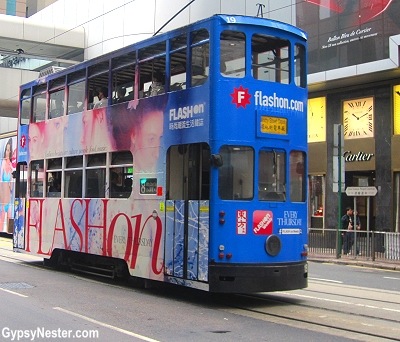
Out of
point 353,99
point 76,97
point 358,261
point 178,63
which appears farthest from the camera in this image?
point 353,99

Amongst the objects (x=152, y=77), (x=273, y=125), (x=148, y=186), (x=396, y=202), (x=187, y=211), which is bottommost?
(x=187, y=211)

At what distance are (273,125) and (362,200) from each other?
15.3 m

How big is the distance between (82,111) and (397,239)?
1104 cm

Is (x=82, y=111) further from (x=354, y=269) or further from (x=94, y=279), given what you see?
(x=354, y=269)

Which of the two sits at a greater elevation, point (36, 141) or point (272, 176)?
point (36, 141)

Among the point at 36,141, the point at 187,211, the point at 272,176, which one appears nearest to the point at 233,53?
the point at 272,176

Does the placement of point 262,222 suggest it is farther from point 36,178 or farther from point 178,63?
point 36,178

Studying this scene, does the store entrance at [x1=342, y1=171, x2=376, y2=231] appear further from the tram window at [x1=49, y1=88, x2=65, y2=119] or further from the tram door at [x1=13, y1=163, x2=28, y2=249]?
the tram window at [x1=49, y1=88, x2=65, y2=119]

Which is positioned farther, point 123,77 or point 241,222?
point 123,77

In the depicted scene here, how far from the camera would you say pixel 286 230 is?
10250mm

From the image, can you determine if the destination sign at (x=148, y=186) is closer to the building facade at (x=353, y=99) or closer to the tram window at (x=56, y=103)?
the tram window at (x=56, y=103)

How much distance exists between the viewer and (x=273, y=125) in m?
10.3

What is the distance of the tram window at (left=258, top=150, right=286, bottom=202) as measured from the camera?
33.2ft

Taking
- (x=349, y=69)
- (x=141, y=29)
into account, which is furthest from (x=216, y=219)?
(x=141, y=29)
